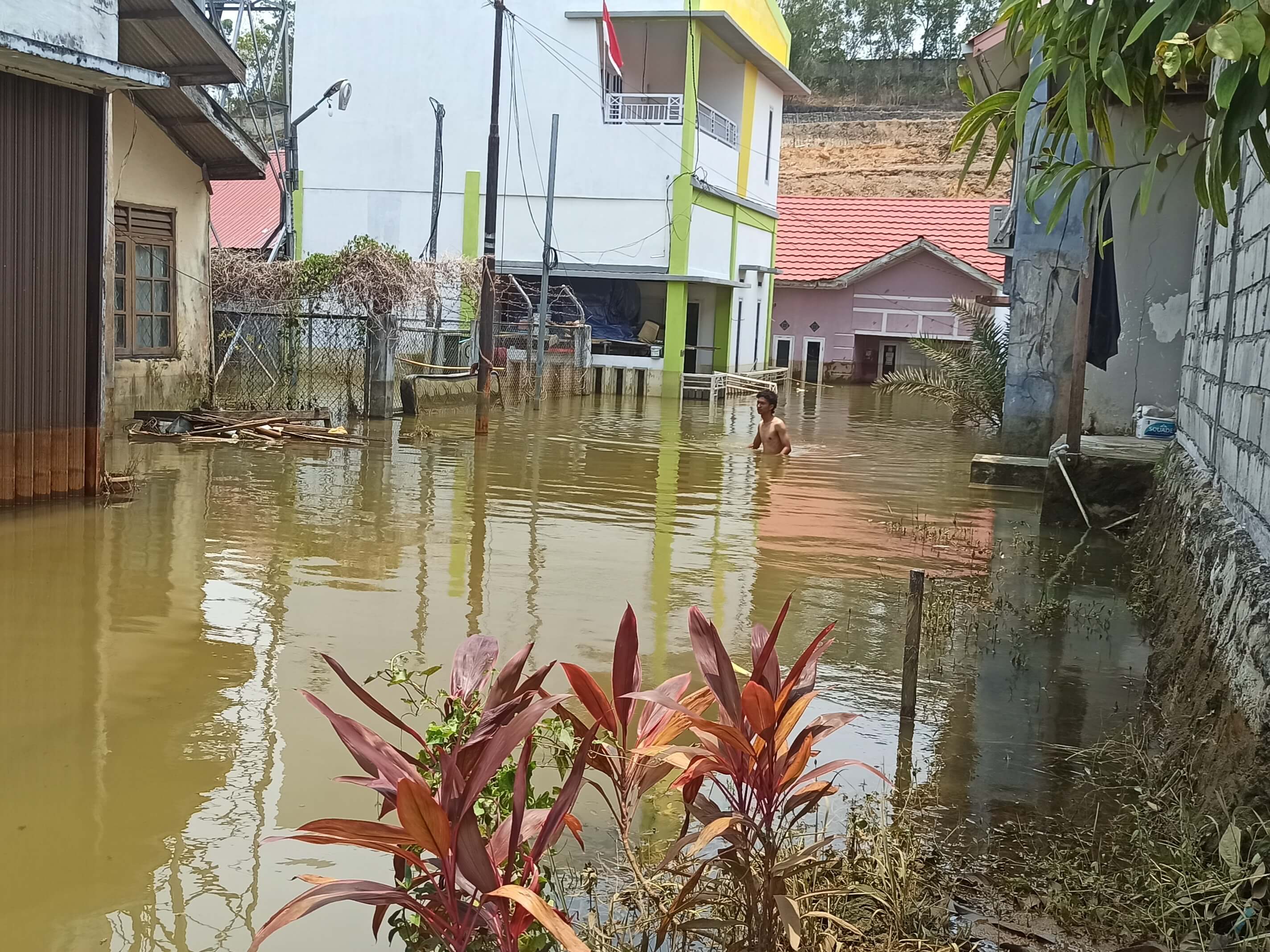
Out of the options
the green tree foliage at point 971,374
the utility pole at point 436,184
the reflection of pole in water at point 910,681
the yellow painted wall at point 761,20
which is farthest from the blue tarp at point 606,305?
the reflection of pole in water at point 910,681

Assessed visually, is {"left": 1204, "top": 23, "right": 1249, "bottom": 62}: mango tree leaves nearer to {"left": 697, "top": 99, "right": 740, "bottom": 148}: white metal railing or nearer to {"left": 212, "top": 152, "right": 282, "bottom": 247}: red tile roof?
{"left": 697, "top": 99, "right": 740, "bottom": 148}: white metal railing

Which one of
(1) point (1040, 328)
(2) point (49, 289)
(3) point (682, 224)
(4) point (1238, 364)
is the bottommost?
(4) point (1238, 364)

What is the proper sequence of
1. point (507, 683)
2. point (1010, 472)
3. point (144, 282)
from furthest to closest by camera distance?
point (144, 282) → point (1010, 472) → point (507, 683)

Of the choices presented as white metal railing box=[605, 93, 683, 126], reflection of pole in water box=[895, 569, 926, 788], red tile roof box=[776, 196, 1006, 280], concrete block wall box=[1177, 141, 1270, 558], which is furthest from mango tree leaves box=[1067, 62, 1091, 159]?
red tile roof box=[776, 196, 1006, 280]

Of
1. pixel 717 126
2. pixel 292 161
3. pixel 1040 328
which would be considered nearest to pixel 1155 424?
pixel 1040 328

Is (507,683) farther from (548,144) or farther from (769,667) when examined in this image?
(548,144)

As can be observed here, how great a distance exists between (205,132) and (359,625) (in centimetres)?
1090

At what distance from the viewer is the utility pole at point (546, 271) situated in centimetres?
2478

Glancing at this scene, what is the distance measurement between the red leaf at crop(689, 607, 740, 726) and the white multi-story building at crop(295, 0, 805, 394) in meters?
24.8

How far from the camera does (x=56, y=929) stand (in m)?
4.13

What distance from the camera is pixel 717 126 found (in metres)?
31.0

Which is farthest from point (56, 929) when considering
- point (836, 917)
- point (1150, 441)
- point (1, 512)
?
point (1150, 441)

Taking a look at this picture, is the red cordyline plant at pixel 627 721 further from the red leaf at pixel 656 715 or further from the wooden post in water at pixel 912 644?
the wooden post in water at pixel 912 644

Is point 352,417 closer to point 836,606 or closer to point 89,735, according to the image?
point 836,606
